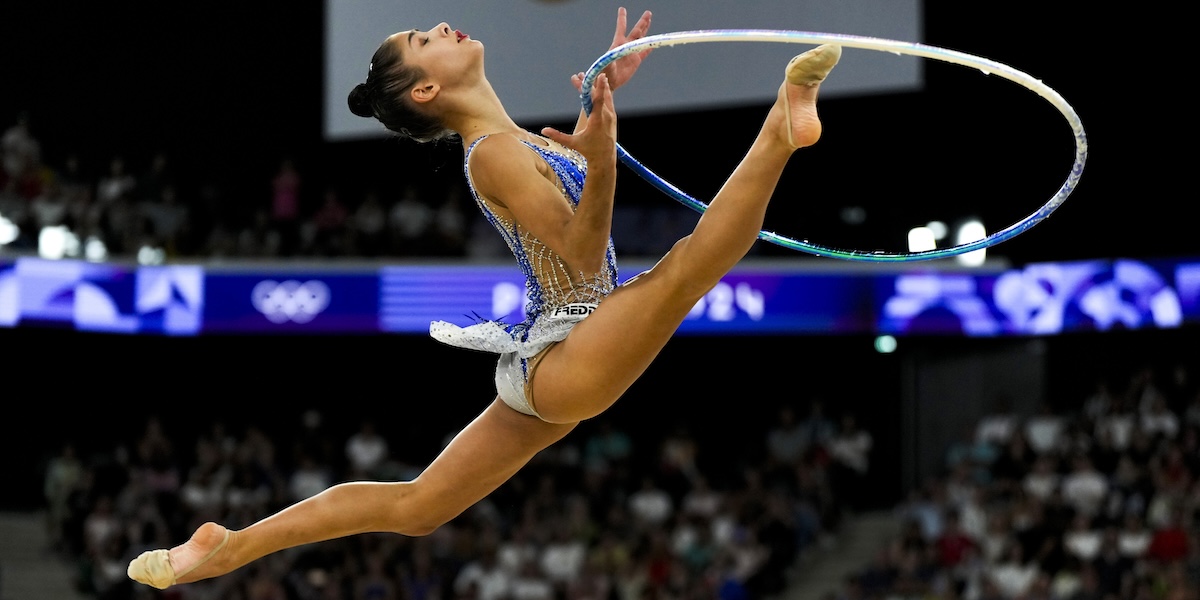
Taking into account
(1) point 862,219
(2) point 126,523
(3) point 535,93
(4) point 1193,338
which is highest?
(3) point 535,93

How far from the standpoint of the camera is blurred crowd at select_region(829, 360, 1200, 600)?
9328 millimetres

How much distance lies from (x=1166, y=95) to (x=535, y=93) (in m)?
6.70

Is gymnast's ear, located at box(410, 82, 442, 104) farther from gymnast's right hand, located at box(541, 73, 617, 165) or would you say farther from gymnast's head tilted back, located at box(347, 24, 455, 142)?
gymnast's right hand, located at box(541, 73, 617, 165)

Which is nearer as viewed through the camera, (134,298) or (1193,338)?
(134,298)

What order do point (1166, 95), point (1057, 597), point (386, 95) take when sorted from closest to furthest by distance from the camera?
point (386, 95) < point (1057, 597) < point (1166, 95)

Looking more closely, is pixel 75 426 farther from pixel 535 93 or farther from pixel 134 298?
pixel 535 93

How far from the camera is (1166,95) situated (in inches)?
514

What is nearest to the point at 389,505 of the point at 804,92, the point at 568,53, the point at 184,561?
the point at 184,561

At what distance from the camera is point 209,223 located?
12.7m

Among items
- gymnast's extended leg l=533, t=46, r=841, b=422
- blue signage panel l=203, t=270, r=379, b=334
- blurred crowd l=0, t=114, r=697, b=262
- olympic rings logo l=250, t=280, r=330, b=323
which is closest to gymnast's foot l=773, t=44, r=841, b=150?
gymnast's extended leg l=533, t=46, r=841, b=422

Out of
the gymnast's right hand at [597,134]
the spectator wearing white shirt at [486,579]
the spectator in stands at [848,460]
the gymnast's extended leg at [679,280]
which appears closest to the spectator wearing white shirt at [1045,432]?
the spectator in stands at [848,460]

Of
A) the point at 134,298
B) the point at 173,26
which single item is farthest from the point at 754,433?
the point at 173,26

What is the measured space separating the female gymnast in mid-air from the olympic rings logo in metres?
8.66

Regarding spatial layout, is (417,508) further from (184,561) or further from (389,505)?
(184,561)
